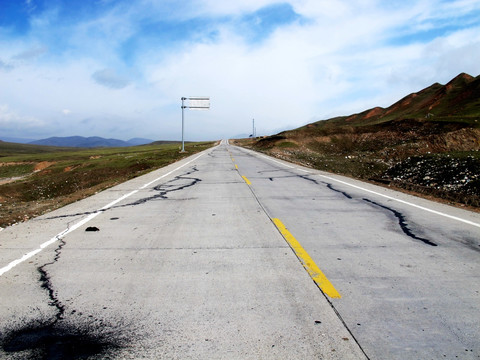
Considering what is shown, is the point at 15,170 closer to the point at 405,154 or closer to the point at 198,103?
the point at 198,103

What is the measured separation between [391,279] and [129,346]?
293 cm

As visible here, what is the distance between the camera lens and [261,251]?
482 cm

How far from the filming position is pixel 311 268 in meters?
4.14

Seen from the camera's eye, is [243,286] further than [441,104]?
No

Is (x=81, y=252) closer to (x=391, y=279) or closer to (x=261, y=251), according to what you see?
A: (x=261, y=251)

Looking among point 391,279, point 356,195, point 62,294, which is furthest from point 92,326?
point 356,195

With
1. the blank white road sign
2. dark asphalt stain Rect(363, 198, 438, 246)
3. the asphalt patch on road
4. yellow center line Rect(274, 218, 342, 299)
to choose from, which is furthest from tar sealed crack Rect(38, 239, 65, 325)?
the blank white road sign

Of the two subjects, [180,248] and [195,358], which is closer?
[195,358]

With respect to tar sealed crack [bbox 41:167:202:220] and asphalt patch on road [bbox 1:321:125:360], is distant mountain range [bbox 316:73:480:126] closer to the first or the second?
tar sealed crack [bbox 41:167:202:220]

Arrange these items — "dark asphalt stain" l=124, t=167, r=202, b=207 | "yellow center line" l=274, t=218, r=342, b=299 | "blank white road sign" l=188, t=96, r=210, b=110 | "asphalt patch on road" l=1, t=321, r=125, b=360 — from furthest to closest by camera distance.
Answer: "blank white road sign" l=188, t=96, r=210, b=110 < "dark asphalt stain" l=124, t=167, r=202, b=207 < "yellow center line" l=274, t=218, r=342, b=299 < "asphalt patch on road" l=1, t=321, r=125, b=360

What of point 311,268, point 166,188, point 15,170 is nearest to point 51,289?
point 311,268

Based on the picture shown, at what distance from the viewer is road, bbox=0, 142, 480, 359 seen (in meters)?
2.64

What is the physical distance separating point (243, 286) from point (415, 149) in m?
30.5

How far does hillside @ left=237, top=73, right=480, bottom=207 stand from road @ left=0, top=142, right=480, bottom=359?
544cm
